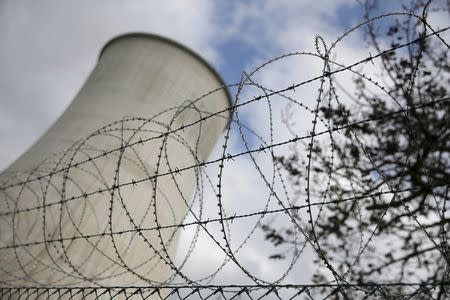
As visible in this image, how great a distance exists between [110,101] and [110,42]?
2752mm

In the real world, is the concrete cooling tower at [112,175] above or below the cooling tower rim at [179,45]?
below

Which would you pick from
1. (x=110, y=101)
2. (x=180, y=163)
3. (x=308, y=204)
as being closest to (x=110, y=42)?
(x=110, y=101)

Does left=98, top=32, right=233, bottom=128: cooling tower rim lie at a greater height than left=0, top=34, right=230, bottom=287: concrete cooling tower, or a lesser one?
greater

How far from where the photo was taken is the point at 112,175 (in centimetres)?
770

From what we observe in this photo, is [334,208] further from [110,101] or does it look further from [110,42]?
[110,42]

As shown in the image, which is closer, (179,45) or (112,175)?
(112,175)

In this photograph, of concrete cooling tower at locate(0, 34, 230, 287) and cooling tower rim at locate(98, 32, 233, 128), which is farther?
cooling tower rim at locate(98, 32, 233, 128)

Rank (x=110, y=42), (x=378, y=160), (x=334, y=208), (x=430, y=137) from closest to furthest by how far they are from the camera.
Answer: (x=430, y=137), (x=378, y=160), (x=334, y=208), (x=110, y=42)

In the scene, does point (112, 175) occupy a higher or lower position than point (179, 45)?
lower

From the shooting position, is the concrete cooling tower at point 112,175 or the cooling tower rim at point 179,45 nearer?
the concrete cooling tower at point 112,175

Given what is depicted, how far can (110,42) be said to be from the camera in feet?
35.9

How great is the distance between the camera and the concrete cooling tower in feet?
21.7

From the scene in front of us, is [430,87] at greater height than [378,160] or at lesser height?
greater

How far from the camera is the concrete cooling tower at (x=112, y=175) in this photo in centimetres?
661
